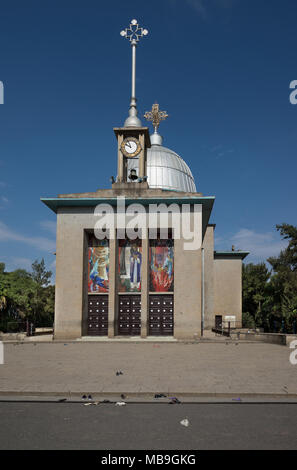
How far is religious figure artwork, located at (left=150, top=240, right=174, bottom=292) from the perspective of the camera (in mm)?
28547

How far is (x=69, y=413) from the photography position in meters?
7.31

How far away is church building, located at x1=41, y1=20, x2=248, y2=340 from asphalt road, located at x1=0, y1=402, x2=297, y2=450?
63.1 feet

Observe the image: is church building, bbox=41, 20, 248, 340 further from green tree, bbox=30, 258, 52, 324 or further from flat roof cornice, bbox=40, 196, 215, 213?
green tree, bbox=30, 258, 52, 324

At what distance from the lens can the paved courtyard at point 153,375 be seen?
907cm

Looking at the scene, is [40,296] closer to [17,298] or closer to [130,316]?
[17,298]

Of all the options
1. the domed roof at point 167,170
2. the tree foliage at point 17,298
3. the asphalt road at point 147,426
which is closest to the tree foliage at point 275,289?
the domed roof at point 167,170

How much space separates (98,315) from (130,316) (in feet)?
6.84

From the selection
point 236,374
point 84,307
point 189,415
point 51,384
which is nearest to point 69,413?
point 189,415

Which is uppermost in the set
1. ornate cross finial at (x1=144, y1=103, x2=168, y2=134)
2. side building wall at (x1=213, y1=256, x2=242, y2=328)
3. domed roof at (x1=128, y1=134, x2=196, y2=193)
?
A: ornate cross finial at (x1=144, y1=103, x2=168, y2=134)

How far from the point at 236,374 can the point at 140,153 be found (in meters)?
22.2

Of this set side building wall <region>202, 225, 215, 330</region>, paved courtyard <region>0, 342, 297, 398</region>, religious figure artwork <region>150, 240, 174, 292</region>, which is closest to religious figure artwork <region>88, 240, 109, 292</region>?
religious figure artwork <region>150, 240, 174, 292</region>

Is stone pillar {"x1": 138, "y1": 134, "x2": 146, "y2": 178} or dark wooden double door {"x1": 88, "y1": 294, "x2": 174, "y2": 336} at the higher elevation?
stone pillar {"x1": 138, "y1": 134, "x2": 146, "y2": 178}

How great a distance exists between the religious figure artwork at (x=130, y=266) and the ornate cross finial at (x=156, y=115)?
1286 inches
